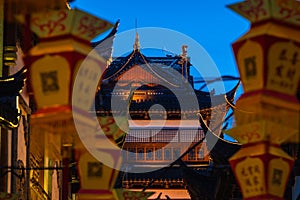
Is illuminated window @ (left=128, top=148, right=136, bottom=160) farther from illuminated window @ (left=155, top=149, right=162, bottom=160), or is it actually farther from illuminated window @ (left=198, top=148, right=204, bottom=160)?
illuminated window @ (left=198, top=148, right=204, bottom=160)

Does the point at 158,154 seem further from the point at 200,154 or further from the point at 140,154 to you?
the point at 200,154

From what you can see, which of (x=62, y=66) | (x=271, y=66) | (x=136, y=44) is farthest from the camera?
(x=136, y=44)

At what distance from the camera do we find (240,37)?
41.9ft

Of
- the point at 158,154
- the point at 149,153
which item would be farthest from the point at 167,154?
the point at 149,153

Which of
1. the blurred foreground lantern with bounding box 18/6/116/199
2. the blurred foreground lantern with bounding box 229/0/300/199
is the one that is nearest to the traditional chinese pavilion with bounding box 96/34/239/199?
the blurred foreground lantern with bounding box 229/0/300/199

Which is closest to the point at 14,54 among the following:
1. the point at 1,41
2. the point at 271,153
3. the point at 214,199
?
the point at 1,41

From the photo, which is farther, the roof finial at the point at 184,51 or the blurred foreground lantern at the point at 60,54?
the roof finial at the point at 184,51

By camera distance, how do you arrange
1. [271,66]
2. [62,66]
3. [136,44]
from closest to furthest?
[62,66], [271,66], [136,44]

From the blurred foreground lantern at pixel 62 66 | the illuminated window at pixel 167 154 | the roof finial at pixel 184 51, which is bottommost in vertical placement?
the illuminated window at pixel 167 154

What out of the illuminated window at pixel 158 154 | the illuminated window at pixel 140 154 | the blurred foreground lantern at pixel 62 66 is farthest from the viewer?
the illuminated window at pixel 158 154

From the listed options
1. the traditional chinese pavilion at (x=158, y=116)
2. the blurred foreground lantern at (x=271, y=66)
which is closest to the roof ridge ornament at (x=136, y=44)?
the traditional chinese pavilion at (x=158, y=116)

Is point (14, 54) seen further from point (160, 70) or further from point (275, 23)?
point (160, 70)

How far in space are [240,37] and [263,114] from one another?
3.97ft

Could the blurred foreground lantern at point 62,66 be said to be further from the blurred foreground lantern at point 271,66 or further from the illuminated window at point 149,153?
the illuminated window at point 149,153
